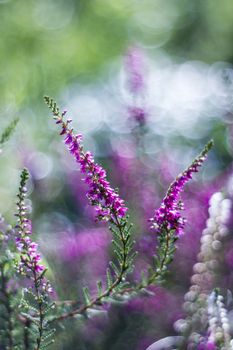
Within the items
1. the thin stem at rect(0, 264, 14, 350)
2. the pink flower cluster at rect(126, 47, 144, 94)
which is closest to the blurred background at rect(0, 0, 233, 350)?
the pink flower cluster at rect(126, 47, 144, 94)

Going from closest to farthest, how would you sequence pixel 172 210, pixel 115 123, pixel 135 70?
pixel 172 210, pixel 135 70, pixel 115 123

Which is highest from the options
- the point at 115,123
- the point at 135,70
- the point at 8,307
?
the point at 115,123

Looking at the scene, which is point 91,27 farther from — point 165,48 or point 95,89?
point 165,48

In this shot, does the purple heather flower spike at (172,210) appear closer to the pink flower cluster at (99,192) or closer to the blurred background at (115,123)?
the pink flower cluster at (99,192)

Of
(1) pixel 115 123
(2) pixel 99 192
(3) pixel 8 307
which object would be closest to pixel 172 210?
(2) pixel 99 192

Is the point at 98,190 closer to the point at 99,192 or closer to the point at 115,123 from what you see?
the point at 99,192

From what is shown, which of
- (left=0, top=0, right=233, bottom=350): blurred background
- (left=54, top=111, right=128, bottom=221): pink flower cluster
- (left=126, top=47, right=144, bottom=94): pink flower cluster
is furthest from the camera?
(left=126, top=47, right=144, bottom=94): pink flower cluster

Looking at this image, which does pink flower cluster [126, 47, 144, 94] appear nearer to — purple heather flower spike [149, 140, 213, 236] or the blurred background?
the blurred background

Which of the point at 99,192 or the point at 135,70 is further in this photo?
the point at 135,70

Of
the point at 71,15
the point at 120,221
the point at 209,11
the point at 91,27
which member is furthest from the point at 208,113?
the point at 120,221
